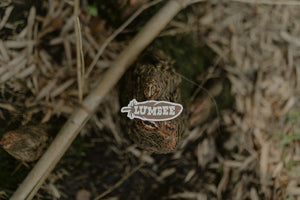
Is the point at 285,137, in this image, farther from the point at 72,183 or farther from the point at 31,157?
the point at 31,157

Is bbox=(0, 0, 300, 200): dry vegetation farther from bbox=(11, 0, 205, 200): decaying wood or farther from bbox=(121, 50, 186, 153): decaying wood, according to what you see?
bbox=(121, 50, 186, 153): decaying wood

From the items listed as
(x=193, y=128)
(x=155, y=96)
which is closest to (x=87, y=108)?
(x=155, y=96)

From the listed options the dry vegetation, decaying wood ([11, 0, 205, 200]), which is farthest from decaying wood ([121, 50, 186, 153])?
the dry vegetation

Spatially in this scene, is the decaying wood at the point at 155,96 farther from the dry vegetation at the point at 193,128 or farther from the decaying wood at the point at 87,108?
the dry vegetation at the point at 193,128

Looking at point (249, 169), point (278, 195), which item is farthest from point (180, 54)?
point (278, 195)

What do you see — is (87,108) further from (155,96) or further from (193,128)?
(193,128)
